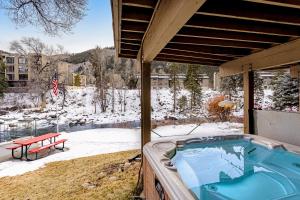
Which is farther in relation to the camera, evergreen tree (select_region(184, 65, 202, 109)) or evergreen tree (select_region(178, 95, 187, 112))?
evergreen tree (select_region(184, 65, 202, 109))

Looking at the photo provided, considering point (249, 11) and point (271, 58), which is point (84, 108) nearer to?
point (271, 58)

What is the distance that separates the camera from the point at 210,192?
2.48m

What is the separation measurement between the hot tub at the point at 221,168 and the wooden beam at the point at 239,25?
165 cm

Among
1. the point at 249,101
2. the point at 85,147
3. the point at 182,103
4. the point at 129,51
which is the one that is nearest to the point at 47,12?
the point at 129,51

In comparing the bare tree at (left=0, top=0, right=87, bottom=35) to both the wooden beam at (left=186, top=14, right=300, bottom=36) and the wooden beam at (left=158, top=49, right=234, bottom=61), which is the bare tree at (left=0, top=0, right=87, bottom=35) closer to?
the wooden beam at (left=158, top=49, right=234, bottom=61)

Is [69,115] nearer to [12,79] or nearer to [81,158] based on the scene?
[81,158]

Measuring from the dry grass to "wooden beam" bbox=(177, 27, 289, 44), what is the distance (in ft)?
8.25

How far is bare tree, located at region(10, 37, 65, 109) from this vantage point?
19953 mm

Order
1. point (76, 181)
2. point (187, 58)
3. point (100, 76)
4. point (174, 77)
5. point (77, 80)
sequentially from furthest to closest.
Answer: point (77, 80) → point (100, 76) → point (174, 77) → point (187, 58) → point (76, 181)

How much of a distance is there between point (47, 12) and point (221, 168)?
381 centimetres

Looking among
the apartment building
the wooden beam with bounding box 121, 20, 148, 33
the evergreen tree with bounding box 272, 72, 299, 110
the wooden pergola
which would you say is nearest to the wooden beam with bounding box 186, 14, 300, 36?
the wooden pergola

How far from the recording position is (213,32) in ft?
10.7

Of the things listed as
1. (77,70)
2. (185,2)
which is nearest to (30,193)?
(185,2)

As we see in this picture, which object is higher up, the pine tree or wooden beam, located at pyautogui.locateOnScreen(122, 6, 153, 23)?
the pine tree
